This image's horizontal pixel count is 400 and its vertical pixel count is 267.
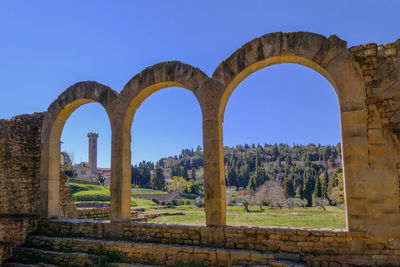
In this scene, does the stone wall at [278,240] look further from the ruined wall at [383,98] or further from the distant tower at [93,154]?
the distant tower at [93,154]

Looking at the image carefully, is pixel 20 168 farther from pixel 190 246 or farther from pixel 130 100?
pixel 190 246

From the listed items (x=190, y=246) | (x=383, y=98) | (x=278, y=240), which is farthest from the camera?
(x=190, y=246)

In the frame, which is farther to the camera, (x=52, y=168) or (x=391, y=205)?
(x=52, y=168)

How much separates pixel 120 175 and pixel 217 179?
2.88 meters

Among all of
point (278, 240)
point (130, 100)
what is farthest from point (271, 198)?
point (278, 240)

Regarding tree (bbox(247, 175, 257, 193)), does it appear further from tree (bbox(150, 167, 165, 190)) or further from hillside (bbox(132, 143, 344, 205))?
tree (bbox(150, 167, 165, 190))

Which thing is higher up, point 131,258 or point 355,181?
point 355,181

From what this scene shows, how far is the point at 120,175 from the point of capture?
7.96m

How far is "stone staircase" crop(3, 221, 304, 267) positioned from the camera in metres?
5.78

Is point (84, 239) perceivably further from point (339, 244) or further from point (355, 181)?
point (355, 181)

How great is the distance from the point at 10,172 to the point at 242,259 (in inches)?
316

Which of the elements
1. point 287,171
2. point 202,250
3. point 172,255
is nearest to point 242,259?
point 202,250

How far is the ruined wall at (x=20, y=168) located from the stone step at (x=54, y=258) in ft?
2.65

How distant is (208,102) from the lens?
7.05 m
